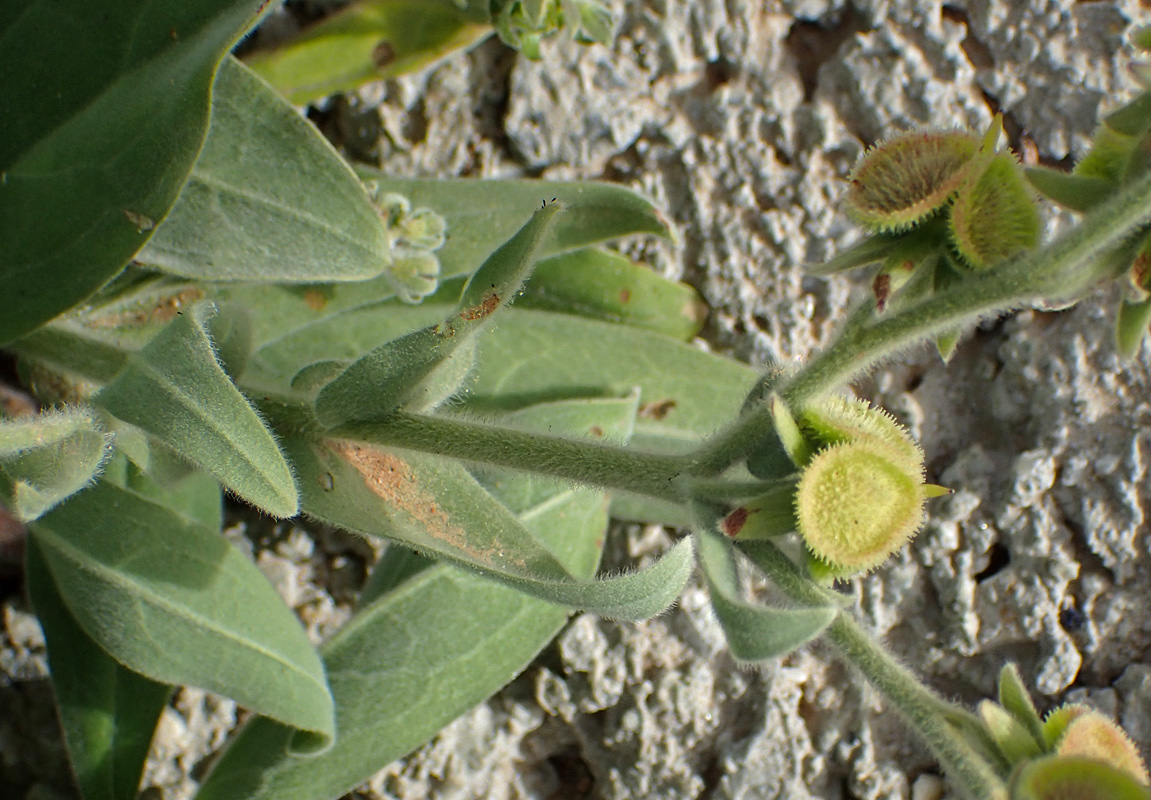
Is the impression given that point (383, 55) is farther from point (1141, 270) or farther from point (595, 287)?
point (1141, 270)

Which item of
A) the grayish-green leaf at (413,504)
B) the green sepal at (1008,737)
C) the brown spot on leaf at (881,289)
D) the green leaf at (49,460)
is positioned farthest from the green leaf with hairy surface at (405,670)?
the green sepal at (1008,737)

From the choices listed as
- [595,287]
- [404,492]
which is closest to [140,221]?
[404,492]

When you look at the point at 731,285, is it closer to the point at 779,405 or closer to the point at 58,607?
the point at 779,405

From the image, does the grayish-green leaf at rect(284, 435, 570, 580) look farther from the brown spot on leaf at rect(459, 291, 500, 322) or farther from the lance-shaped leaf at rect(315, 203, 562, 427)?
the brown spot on leaf at rect(459, 291, 500, 322)

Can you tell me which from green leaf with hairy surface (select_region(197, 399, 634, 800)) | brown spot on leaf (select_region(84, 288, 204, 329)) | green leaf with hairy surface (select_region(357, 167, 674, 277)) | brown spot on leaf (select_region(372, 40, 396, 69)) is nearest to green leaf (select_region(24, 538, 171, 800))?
green leaf with hairy surface (select_region(197, 399, 634, 800))

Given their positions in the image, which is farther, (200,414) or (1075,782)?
(200,414)
